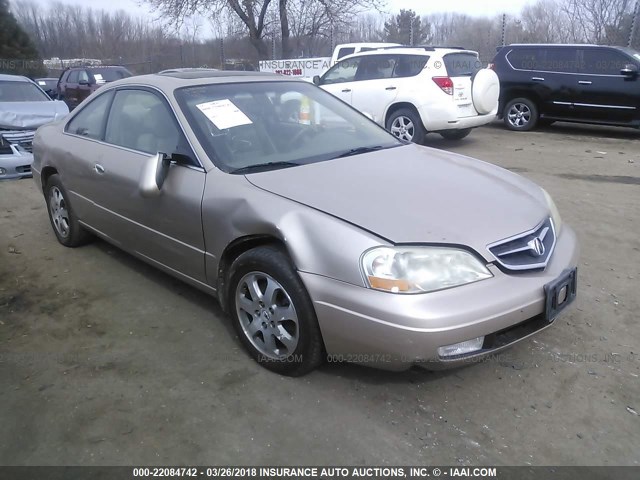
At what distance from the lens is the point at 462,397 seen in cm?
272

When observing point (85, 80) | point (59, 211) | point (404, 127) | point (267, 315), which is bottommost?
point (267, 315)

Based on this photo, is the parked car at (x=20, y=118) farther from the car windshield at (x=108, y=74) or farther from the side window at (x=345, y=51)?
the side window at (x=345, y=51)

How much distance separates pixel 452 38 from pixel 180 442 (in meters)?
31.2

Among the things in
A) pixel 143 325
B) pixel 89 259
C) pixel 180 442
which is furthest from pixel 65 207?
pixel 180 442

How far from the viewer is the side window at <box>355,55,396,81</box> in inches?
370

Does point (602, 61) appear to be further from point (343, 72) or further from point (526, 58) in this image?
point (343, 72)

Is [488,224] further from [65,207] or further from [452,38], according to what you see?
[452,38]

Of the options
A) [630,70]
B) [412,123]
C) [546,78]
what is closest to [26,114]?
[412,123]

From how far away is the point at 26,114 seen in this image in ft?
28.4

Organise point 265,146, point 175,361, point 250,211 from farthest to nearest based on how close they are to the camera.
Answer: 1. point 265,146
2. point 175,361
3. point 250,211

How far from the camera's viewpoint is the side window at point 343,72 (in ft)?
32.4

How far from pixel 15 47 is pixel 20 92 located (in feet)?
68.5

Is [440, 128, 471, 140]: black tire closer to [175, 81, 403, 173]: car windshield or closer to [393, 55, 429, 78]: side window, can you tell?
[393, 55, 429, 78]: side window

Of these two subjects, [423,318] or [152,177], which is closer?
[423,318]
